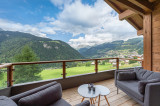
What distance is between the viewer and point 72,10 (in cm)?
498

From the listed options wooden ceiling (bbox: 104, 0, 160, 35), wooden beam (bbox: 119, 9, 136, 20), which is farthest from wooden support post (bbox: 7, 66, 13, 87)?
wooden beam (bbox: 119, 9, 136, 20)

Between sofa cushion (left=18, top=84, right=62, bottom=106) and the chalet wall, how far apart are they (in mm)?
3267

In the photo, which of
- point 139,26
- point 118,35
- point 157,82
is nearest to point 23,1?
point 139,26

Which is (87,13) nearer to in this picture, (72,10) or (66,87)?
(72,10)

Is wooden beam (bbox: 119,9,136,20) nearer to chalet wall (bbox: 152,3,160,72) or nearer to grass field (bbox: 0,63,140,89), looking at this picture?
chalet wall (bbox: 152,3,160,72)

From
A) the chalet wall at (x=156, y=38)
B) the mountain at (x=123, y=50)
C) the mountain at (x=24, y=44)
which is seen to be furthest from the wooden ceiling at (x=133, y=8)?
the mountain at (x=24, y=44)

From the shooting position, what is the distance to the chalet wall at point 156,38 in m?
2.50

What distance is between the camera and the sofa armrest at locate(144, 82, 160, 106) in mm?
1390

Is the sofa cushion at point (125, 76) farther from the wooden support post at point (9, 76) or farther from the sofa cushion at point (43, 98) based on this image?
the wooden support post at point (9, 76)

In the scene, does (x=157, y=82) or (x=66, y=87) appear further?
(x=66, y=87)

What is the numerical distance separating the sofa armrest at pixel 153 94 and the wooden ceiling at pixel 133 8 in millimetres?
2445

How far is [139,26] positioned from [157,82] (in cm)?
366

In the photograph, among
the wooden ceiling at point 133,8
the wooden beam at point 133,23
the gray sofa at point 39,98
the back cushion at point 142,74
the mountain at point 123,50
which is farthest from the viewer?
the mountain at point 123,50

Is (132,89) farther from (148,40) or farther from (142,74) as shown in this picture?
(148,40)
